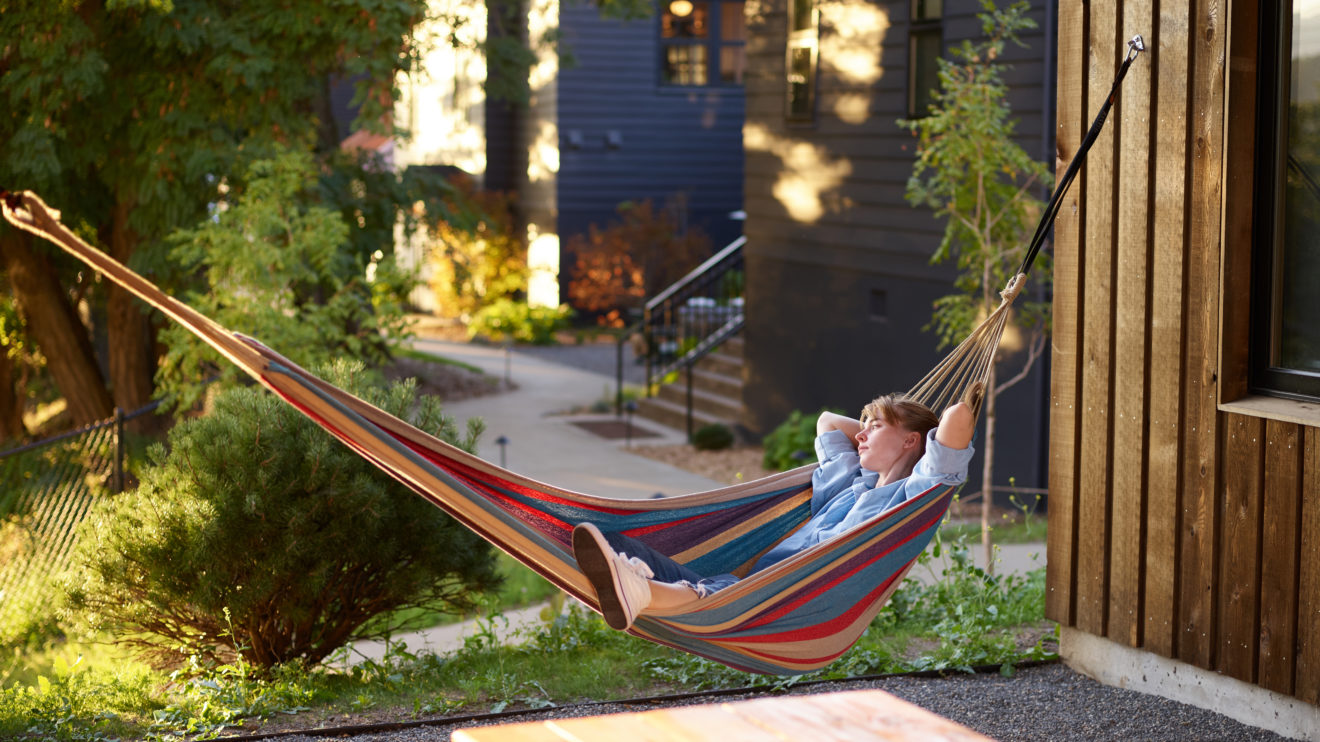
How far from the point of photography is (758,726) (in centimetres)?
258

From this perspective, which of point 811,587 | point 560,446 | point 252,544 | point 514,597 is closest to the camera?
point 811,587

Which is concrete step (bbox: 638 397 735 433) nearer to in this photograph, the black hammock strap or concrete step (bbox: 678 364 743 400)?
concrete step (bbox: 678 364 743 400)

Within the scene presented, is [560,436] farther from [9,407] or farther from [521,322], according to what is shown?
[521,322]

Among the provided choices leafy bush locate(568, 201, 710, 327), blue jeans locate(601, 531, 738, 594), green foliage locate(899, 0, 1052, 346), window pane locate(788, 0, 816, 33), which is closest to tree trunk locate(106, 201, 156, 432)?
window pane locate(788, 0, 816, 33)

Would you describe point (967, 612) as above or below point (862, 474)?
below

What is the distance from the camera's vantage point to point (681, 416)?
11.2m

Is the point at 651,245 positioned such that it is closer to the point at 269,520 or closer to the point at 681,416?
the point at 681,416

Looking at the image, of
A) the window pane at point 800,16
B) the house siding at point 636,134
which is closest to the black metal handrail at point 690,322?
the window pane at point 800,16

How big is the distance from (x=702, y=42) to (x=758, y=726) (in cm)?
1477

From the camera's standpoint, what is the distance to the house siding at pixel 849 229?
795 cm

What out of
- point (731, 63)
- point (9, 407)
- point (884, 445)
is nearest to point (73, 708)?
point (884, 445)

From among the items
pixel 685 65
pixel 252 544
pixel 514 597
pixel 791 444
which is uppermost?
pixel 685 65

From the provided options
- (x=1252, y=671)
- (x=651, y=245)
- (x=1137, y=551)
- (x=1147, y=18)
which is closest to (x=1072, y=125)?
(x=1147, y=18)

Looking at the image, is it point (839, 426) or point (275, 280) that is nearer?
point (839, 426)
